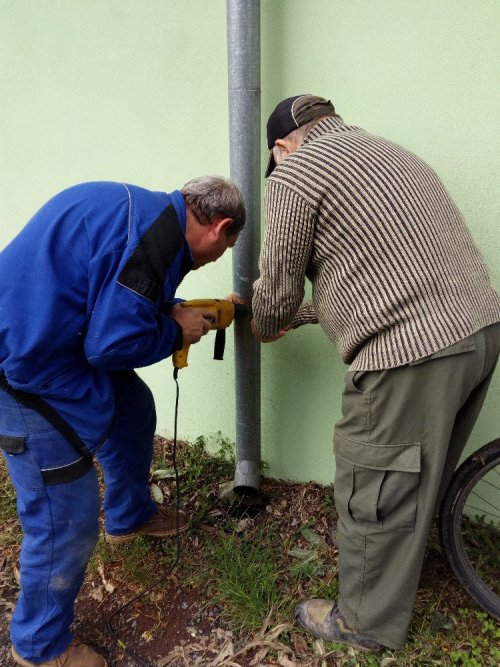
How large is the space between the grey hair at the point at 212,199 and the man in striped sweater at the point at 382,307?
0.22 meters

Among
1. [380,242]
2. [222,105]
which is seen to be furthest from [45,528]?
[222,105]

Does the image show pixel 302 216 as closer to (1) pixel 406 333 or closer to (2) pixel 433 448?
(1) pixel 406 333

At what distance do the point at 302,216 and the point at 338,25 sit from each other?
1191 mm

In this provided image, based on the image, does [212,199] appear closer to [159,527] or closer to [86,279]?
[86,279]

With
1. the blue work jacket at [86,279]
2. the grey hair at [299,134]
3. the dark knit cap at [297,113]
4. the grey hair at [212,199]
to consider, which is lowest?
the blue work jacket at [86,279]

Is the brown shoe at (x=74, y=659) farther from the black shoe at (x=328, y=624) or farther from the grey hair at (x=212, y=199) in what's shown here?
the grey hair at (x=212, y=199)

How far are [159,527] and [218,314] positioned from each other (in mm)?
1300

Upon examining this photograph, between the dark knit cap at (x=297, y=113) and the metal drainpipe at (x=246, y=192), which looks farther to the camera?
the metal drainpipe at (x=246, y=192)

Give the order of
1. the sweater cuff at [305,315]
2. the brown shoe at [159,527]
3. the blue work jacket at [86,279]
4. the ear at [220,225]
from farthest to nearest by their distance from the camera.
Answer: the brown shoe at [159,527], the sweater cuff at [305,315], the ear at [220,225], the blue work jacket at [86,279]

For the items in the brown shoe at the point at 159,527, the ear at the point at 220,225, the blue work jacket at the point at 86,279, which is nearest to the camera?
the blue work jacket at the point at 86,279

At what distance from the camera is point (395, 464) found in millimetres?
1854

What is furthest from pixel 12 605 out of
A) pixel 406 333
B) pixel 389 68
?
pixel 389 68

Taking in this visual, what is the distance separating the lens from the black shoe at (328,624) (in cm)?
217

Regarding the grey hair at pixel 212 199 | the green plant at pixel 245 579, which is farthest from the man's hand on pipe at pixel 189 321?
the green plant at pixel 245 579
